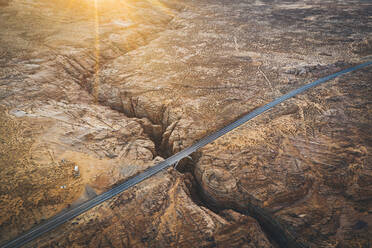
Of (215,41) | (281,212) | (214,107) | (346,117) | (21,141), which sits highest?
(215,41)

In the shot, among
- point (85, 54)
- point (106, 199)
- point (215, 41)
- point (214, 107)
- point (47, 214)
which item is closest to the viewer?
point (47, 214)

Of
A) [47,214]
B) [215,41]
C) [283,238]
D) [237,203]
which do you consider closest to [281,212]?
[283,238]

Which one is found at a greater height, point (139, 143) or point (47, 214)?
point (139, 143)

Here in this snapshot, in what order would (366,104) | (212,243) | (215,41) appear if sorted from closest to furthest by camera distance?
1. (212,243)
2. (366,104)
3. (215,41)

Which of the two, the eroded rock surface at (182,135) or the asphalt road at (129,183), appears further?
the eroded rock surface at (182,135)

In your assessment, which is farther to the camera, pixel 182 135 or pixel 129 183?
pixel 182 135

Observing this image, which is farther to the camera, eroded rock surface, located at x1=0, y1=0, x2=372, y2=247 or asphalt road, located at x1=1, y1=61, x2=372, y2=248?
eroded rock surface, located at x1=0, y1=0, x2=372, y2=247

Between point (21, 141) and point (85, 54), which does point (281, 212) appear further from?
point (85, 54)

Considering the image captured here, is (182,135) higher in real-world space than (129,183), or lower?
higher
